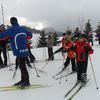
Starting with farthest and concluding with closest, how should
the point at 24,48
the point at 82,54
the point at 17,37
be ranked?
the point at 82,54
the point at 24,48
the point at 17,37

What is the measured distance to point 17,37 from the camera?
8.23 meters

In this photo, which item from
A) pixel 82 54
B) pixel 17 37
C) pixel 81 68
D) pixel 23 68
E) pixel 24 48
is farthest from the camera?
pixel 81 68

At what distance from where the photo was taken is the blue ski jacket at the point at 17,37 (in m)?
8.20

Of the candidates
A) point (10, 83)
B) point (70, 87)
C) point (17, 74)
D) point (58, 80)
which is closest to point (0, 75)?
point (17, 74)

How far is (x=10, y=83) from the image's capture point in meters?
9.48

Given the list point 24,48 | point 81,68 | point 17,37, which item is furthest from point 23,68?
point 81,68

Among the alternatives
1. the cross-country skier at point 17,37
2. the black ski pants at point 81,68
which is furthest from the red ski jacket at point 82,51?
the cross-country skier at point 17,37

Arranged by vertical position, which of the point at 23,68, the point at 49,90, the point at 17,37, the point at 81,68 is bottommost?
the point at 49,90

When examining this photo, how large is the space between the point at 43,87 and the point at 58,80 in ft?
3.16

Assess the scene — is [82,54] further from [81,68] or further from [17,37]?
[17,37]

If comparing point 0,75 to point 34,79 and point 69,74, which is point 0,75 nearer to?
point 34,79

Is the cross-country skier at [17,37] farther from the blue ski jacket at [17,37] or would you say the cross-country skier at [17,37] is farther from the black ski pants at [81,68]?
the black ski pants at [81,68]

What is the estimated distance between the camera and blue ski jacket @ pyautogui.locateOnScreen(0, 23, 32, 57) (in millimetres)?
8203

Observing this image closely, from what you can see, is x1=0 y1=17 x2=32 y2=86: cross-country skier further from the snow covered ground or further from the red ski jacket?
the red ski jacket
